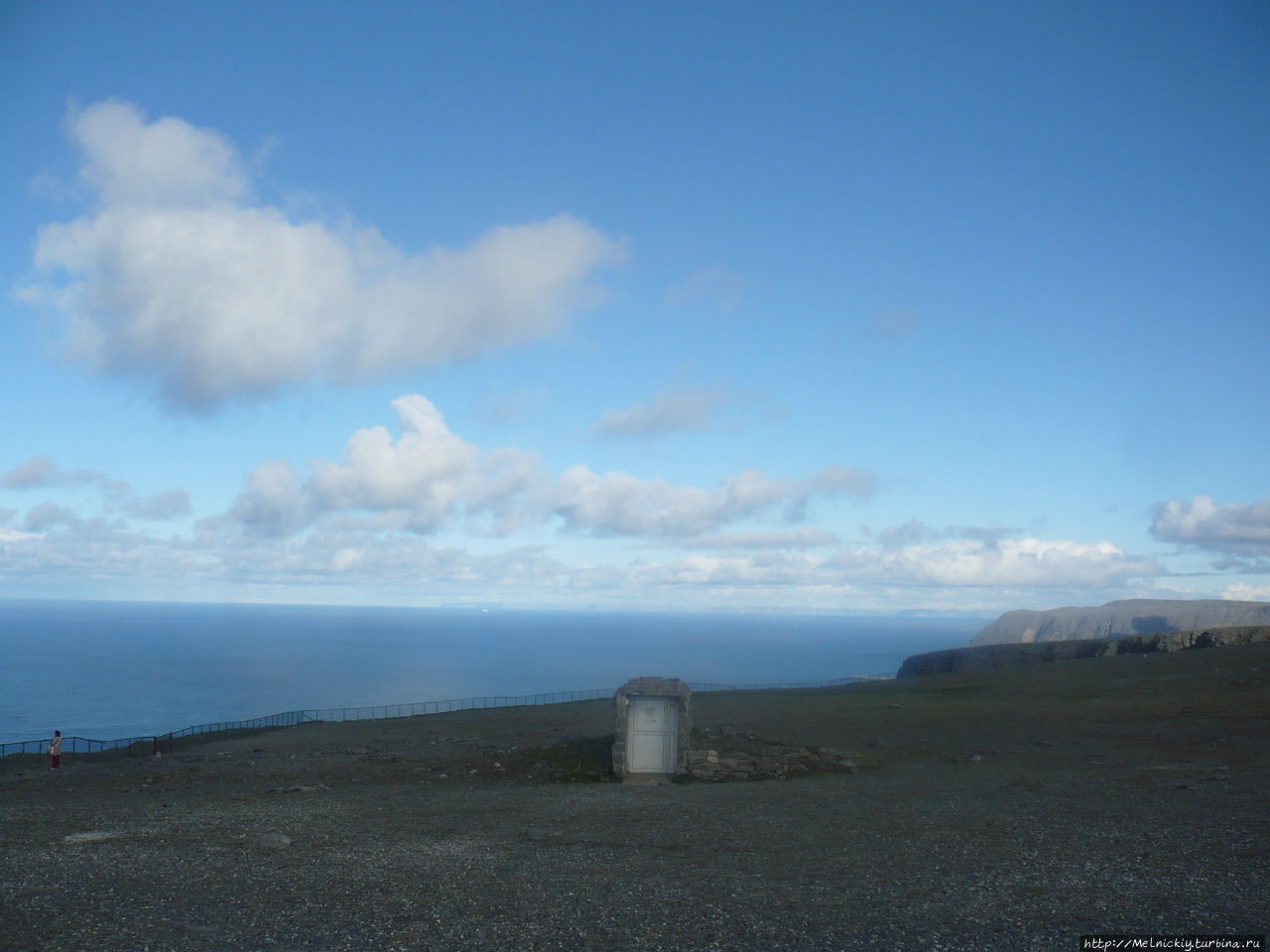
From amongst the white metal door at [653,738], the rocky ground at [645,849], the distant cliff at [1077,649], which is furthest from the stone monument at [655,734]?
the distant cliff at [1077,649]

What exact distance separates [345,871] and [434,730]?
2471 cm

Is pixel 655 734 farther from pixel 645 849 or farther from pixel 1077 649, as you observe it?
pixel 1077 649

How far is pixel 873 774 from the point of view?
22.7 m

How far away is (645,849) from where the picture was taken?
14016mm

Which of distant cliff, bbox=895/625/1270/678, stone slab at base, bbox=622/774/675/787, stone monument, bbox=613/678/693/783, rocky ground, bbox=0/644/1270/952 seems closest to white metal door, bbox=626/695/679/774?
stone monument, bbox=613/678/693/783

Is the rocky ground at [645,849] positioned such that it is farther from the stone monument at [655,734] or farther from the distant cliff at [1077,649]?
the distant cliff at [1077,649]

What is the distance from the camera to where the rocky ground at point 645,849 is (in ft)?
32.9

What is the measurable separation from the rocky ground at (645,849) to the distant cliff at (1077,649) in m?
35.1

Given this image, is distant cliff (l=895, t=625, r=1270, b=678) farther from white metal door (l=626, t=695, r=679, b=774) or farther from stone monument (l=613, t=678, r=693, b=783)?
white metal door (l=626, t=695, r=679, b=774)

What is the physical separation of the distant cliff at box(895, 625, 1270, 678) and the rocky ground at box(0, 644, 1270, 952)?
35.1m

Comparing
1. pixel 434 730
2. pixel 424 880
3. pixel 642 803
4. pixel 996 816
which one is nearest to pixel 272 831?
pixel 424 880

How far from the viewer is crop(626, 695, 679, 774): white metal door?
23.5m

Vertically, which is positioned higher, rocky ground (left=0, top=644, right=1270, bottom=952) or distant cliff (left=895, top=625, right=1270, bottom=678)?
rocky ground (left=0, top=644, right=1270, bottom=952)

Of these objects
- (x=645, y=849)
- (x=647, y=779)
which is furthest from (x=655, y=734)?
(x=645, y=849)
